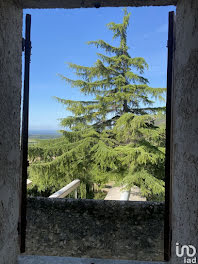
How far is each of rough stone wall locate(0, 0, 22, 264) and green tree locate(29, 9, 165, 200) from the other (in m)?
4.48

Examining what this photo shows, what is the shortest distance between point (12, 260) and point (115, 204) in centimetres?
83

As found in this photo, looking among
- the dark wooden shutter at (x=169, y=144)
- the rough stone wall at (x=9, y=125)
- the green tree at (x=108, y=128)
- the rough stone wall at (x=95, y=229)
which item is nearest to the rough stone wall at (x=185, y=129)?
the dark wooden shutter at (x=169, y=144)

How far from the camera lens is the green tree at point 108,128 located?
19.3ft

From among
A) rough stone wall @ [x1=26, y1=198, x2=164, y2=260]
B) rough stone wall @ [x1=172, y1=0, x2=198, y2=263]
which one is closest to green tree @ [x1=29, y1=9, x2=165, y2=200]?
rough stone wall @ [x1=26, y1=198, x2=164, y2=260]

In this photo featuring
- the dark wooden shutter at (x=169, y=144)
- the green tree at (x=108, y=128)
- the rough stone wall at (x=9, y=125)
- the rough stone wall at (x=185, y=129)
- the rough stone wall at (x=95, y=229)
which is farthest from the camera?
the green tree at (x=108, y=128)

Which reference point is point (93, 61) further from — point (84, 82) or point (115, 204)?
point (115, 204)

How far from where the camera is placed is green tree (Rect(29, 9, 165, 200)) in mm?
5871

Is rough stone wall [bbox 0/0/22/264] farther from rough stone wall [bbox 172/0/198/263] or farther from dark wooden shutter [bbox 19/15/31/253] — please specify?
rough stone wall [bbox 172/0/198/263]

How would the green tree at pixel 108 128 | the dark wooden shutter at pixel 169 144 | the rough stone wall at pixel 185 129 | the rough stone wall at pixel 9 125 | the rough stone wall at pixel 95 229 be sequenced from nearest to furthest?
the rough stone wall at pixel 185 129, the rough stone wall at pixel 9 125, the dark wooden shutter at pixel 169 144, the rough stone wall at pixel 95 229, the green tree at pixel 108 128

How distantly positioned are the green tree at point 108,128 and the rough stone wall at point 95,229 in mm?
4094

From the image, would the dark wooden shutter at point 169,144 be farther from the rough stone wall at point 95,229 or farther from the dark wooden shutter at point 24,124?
the dark wooden shutter at point 24,124

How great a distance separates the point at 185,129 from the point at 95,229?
3.57 feet

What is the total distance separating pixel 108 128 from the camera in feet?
22.9

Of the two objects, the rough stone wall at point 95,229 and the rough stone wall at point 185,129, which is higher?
the rough stone wall at point 185,129
